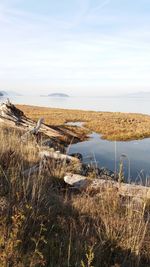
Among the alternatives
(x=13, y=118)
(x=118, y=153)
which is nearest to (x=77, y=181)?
(x=13, y=118)

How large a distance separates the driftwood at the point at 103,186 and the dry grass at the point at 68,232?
790mm

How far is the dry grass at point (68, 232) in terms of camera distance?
169 inches

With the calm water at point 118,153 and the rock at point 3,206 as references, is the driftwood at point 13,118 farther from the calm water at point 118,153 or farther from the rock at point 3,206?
the rock at point 3,206

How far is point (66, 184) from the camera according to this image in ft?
26.8

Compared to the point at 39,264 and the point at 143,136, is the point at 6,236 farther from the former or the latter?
the point at 143,136

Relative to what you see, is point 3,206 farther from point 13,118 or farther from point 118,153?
point 118,153

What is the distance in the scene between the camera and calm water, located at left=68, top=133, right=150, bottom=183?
63.4 feet

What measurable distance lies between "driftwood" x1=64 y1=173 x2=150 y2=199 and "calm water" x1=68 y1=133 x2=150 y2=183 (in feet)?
30.3

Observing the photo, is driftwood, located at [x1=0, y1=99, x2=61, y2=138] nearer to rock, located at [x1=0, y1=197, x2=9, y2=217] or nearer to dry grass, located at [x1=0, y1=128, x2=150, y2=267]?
dry grass, located at [x1=0, y1=128, x2=150, y2=267]

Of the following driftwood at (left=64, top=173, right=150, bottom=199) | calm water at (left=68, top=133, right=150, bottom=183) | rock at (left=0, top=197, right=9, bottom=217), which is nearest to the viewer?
rock at (left=0, top=197, right=9, bottom=217)

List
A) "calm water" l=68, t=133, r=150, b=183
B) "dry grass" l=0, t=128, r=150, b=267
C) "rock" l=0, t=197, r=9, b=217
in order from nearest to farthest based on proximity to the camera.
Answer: "dry grass" l=0, t=128, r=150, b=267, "rock" l=0, t=197, r=9, b=217, "calm water" l=68, t=133, r=150, b=183

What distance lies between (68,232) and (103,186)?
2662 mm

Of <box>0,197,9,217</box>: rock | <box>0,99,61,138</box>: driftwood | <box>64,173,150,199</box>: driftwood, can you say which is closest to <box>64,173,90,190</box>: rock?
<box>64,173,150,199</box>: driftwood

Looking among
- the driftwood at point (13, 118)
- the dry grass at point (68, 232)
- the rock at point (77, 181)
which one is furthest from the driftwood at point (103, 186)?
the driftwood at point (13, 118)
